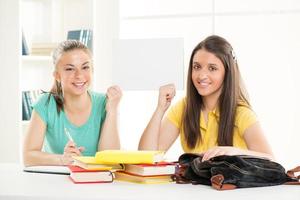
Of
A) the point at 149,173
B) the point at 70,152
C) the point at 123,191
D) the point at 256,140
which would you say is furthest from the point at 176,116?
the point at 123,191

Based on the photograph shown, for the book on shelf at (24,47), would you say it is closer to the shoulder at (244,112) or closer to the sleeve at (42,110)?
the sleeve at (42,110)

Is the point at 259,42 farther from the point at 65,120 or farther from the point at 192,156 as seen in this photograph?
the point at 192,156

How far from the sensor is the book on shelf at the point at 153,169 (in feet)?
4.58

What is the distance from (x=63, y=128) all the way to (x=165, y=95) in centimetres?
50

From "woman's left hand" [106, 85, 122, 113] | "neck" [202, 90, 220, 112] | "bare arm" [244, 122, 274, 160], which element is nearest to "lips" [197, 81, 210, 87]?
"neck" [202, 90, 220, 112]

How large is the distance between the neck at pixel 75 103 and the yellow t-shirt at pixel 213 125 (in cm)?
41

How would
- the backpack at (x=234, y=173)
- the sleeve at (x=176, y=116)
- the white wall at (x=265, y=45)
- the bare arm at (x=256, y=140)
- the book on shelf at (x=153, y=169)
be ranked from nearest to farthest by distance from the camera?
the backpack at (x=234, y=173), the book on shelf at (x=153, y=169), the bare arm at (x=256, y=140), the sleeve at (x=176, y=116), the white wall at (x=265, y=45)

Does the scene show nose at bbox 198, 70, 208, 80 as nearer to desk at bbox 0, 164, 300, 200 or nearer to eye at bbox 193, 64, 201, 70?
eye at bbox 193, 64, 201, 70

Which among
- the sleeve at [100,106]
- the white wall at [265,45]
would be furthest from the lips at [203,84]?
the white wall at [265,45]

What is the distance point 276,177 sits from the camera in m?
1.36

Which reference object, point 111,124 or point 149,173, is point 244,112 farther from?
point 149,173

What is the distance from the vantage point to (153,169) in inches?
55.4

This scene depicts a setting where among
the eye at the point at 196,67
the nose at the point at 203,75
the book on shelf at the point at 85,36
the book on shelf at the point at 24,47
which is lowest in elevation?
the nose at the point at 203,75

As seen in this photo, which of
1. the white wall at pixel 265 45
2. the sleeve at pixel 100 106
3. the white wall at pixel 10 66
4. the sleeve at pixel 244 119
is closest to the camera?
the sleeve at pixel 244 119
